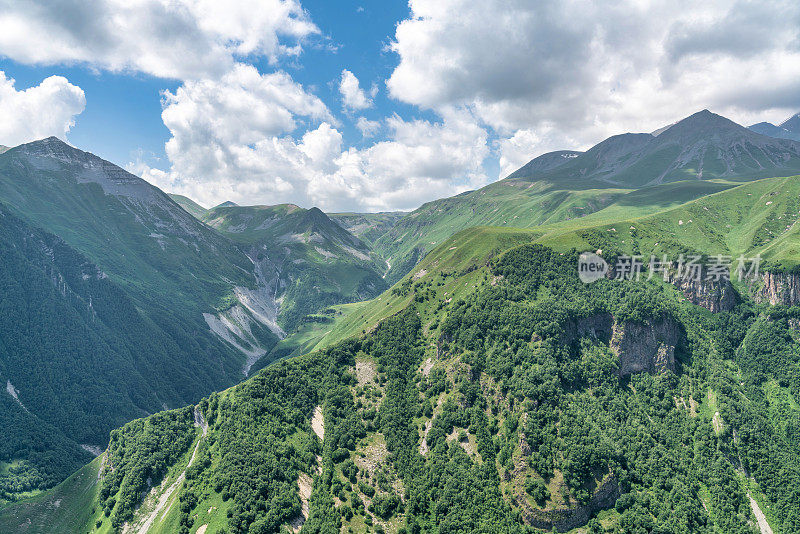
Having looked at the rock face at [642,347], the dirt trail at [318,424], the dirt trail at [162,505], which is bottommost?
the dirt trail at [162,505]

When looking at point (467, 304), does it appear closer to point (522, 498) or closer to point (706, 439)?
point (522, 498)

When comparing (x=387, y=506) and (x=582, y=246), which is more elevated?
(x=582, y=246)

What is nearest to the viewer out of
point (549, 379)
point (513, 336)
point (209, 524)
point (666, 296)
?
point (209, 524)

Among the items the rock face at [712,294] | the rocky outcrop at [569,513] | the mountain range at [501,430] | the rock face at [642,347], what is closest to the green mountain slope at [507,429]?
the rocky outcrop at [569,513]

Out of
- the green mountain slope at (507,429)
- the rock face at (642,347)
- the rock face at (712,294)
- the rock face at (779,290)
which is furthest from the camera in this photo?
the rock face at (712,294)

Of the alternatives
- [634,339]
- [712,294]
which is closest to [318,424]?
[634,339]

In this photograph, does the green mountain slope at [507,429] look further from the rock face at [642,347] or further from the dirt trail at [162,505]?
the dirt trail at [162,505]

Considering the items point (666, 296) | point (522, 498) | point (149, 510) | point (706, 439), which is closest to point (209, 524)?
point (149, 510)
